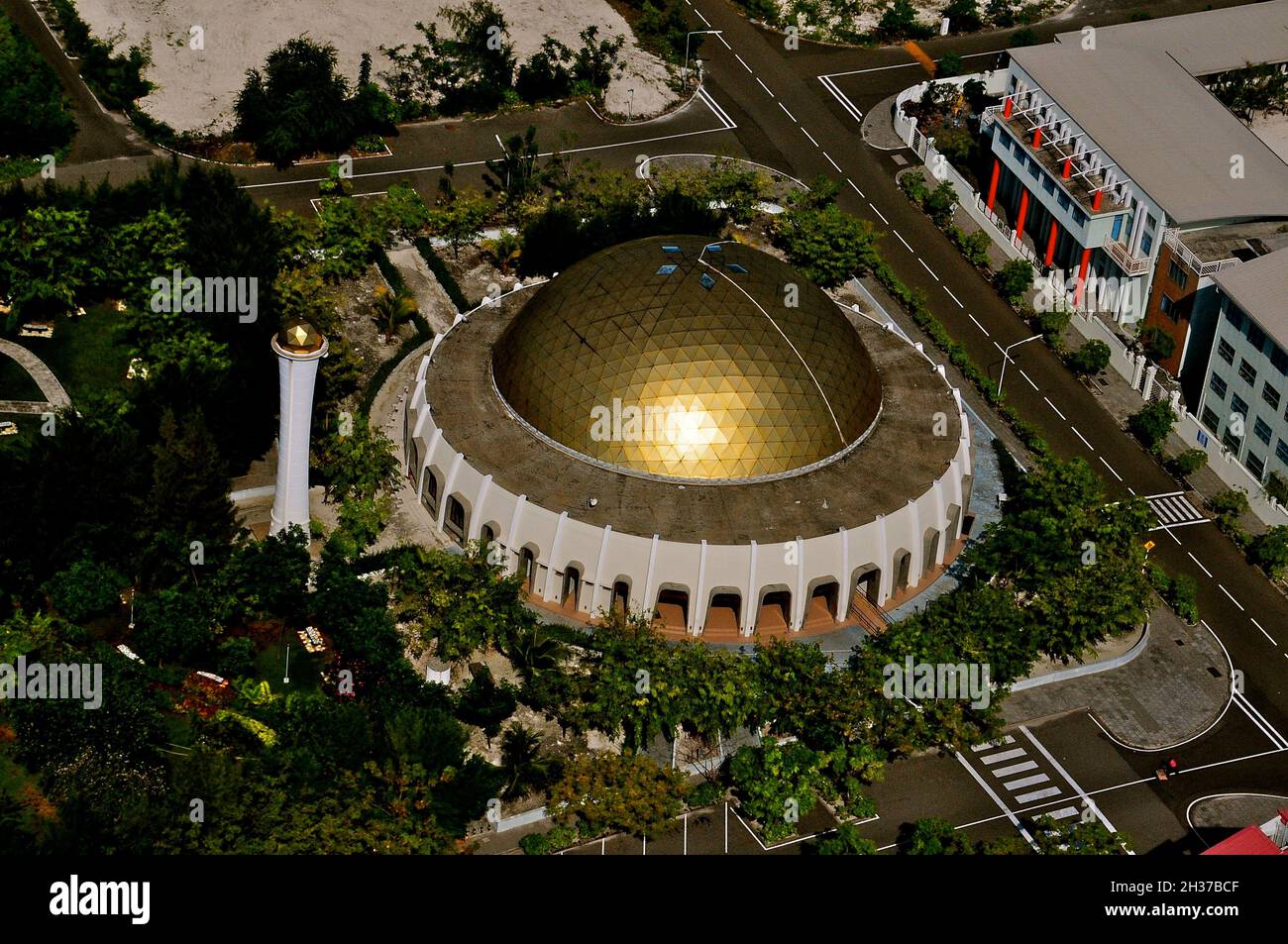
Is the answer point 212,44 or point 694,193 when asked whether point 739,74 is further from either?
point 212,44

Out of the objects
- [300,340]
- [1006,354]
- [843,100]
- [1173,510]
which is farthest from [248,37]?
[1173,510]

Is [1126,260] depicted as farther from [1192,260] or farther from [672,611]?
[672,611]

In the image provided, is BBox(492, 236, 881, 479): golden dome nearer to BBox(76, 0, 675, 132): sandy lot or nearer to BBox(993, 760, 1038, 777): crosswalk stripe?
BBox(993, 760, 1038, 777): crosswalk stripe

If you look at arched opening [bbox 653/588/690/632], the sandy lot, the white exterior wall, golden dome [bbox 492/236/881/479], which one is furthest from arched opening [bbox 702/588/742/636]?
the sandy lot

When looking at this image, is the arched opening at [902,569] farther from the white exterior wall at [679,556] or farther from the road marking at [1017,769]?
the road marking at [1017,769]

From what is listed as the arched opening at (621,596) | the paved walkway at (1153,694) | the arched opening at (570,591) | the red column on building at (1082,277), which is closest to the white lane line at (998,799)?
the paved walkway at (1153,694)
